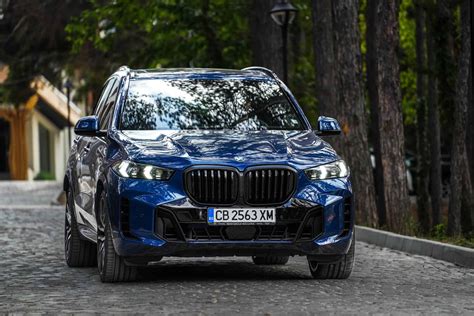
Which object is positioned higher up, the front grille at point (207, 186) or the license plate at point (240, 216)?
the front grille at point (207, 186)

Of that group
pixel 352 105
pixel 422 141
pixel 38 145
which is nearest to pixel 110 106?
pixel 352 105

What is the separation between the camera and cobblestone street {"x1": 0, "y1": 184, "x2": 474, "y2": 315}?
9.98 metres

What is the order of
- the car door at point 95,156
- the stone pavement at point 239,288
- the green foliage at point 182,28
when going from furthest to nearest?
the green foliage at point 182,28, the car door at point 95,156, the stone pavement at point 239,288

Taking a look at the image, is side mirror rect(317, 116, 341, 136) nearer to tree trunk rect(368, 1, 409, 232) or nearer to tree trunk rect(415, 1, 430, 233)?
tree trunk rect(368, 1, 409, 232)

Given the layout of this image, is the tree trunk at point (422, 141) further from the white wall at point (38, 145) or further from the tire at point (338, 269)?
the white wall at point (38, 145)

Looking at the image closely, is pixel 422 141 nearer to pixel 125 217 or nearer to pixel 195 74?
pixel 195 74

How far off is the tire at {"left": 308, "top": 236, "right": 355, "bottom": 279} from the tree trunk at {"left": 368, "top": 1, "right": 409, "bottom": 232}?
8.60m

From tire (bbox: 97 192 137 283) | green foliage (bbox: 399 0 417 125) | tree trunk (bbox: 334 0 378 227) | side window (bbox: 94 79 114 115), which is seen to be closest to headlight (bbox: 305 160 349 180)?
tire (bbox: 97 192 137 283)

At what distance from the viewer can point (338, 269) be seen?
1221cm

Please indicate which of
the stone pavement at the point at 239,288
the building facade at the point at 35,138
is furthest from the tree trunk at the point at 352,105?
the building facade at the point at 35,138

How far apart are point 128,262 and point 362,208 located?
10.7 metres

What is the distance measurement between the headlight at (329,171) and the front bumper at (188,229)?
0.17 feet

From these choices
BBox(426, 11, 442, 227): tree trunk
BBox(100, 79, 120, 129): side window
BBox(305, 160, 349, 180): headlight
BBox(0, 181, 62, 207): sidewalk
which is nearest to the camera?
BBox(305, 160, 349, 180): headlight

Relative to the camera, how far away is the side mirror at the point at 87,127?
12586 mm
